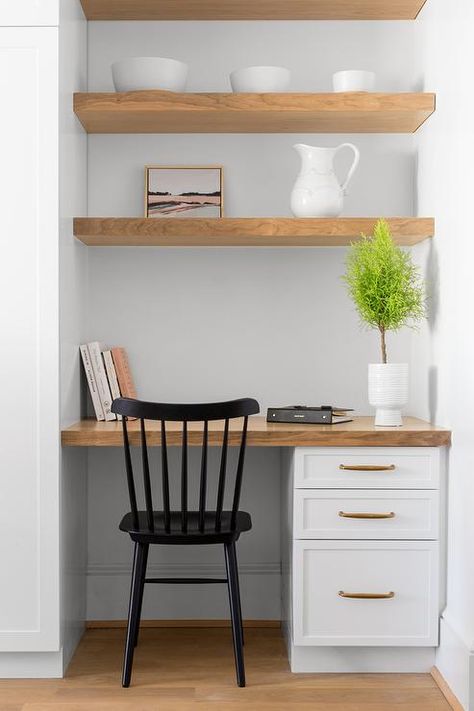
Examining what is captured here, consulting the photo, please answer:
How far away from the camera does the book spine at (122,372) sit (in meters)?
3.14

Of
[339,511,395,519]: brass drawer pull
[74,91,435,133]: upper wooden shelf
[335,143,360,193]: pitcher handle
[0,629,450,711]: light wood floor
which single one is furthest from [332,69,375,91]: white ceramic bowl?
[0,629,450,711]: light wood floor

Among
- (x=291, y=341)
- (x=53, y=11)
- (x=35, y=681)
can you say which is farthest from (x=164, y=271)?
(x=35, y=681)

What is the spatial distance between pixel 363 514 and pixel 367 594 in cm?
25

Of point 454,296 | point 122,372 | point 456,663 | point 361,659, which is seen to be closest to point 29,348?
point 122,372

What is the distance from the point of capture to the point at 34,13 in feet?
8.83

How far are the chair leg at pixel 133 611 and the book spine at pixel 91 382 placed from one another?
570mm

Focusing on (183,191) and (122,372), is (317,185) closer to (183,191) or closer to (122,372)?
(183,191)

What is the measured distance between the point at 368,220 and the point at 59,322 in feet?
3.62

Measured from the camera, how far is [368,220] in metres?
2.99

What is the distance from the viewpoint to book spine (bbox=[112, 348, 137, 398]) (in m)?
3.14

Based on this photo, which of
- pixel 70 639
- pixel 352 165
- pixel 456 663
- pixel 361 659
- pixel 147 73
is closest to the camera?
pixel 456 663

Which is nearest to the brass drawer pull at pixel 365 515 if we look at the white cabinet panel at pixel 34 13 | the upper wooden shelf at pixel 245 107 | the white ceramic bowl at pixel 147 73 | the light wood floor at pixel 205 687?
the light wood floor at pixel 205 687

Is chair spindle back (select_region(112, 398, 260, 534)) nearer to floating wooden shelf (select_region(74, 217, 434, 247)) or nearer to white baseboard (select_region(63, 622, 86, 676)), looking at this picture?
white baseboard (select_region(63, 622, 86, 676))

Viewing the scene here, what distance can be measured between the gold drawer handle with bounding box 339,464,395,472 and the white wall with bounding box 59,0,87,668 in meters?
0.90
